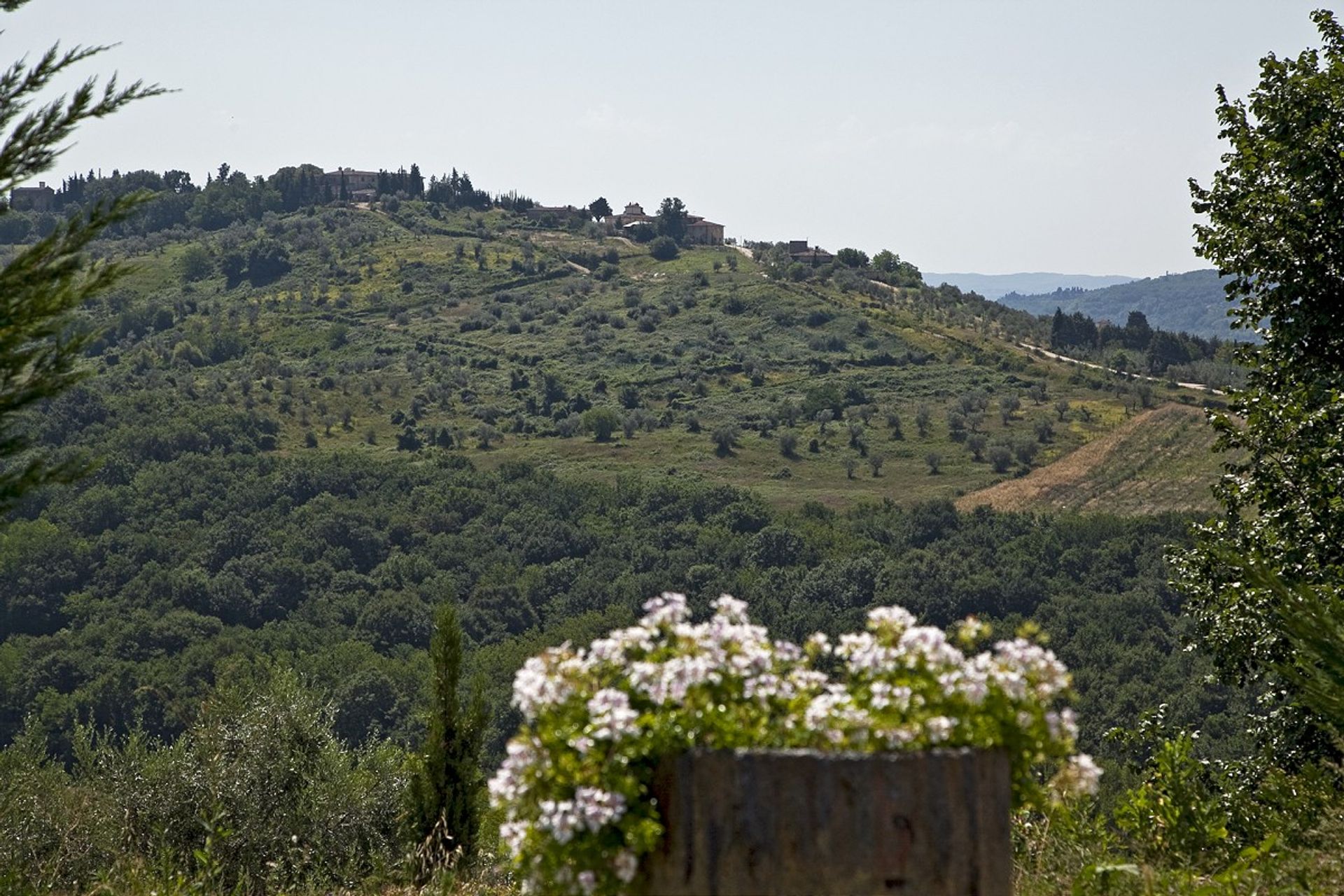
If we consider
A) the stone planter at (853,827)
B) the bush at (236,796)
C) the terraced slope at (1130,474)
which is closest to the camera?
the stone planter at (853,827)

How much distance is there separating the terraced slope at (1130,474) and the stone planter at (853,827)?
226ft

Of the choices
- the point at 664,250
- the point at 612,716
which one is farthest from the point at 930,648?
the point at 664,250

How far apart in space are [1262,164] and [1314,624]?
25.0 feet

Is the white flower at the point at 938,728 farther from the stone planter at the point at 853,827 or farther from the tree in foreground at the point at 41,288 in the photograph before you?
the tree in foreground at the point at 41,288

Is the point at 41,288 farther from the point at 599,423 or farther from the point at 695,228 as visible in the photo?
the point at 695,228

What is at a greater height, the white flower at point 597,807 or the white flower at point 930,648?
the white flower at point 930,648

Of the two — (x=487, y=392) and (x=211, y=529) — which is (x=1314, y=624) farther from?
(x=487, y=392)

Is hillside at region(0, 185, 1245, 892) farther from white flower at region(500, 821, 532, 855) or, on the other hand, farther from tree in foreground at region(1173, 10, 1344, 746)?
white flower at region(500, 821, 532, 855)

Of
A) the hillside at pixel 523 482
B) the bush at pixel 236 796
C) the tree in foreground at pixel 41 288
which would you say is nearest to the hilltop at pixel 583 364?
the hillside at pixel 523 482

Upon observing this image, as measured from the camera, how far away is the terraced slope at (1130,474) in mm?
70438

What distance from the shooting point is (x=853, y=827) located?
3.14 metres

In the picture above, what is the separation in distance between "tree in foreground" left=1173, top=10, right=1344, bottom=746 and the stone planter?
26.1ft

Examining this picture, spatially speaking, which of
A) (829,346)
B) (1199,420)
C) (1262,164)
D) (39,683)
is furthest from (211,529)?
(1262,164)

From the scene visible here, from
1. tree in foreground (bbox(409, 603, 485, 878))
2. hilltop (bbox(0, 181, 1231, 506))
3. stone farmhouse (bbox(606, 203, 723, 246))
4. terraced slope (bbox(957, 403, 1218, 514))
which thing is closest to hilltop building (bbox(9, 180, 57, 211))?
hilltop (bbox(0, 181, 1231, 506))
